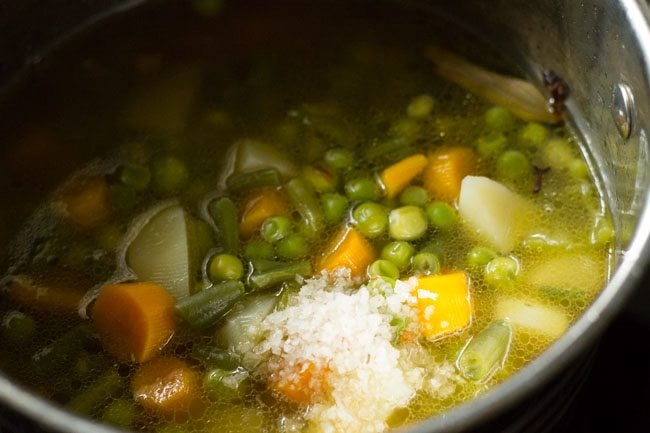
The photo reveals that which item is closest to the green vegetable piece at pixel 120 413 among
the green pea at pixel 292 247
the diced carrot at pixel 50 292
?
the diced carrot at pixel 50 292

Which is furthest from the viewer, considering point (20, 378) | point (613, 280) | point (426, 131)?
point (426, 131)

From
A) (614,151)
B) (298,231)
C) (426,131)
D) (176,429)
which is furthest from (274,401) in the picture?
(614,151)

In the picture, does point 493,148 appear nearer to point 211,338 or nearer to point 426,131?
point 426,131

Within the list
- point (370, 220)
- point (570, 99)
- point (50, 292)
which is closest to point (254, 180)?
point (370, 220)

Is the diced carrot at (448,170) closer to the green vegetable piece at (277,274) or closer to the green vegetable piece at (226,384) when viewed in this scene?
the green vegetable piece at (277,274)

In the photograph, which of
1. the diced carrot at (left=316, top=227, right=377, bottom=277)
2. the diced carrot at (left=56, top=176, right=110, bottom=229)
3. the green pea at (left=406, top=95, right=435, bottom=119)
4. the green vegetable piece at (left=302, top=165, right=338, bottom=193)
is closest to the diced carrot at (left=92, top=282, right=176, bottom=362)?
the diced carrot at (left=56, top=176, right=110, bottom=229)

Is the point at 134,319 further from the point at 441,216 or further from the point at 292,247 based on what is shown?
the point at 441,216

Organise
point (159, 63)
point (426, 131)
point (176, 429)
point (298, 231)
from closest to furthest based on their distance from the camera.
Answer: point (176, 429) < point (298, 231) < point (426, 131) < point (159, 63)
